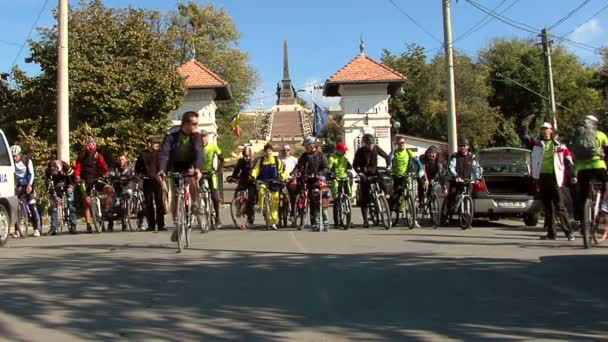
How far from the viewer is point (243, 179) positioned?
50.6 ft

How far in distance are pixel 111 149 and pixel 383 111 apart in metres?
16.0

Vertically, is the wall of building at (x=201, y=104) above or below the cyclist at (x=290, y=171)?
above

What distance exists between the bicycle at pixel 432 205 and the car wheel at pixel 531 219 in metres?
2.14

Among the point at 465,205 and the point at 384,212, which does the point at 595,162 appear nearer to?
the point at 465,205

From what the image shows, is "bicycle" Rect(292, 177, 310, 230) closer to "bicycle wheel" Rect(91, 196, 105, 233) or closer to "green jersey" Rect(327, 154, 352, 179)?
"green jersey" Rect(327, 154, 352, 179)

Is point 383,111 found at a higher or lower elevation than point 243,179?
higher

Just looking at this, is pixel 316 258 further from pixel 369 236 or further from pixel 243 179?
pixel 243 179

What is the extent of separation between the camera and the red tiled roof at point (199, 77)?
4269cm

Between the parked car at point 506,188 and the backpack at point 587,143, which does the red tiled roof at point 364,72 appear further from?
the backpack at point 587,143

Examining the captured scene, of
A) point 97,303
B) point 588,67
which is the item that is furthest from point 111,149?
point 588,67

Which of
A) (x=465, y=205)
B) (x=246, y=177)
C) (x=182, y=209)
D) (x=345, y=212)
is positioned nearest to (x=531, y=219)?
(x=465, y=205)

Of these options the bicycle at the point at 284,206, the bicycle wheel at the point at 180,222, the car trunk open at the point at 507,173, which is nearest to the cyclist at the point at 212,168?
the bicycle at the point at 284,206

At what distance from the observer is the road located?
5309mm

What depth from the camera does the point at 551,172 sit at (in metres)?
11.2
